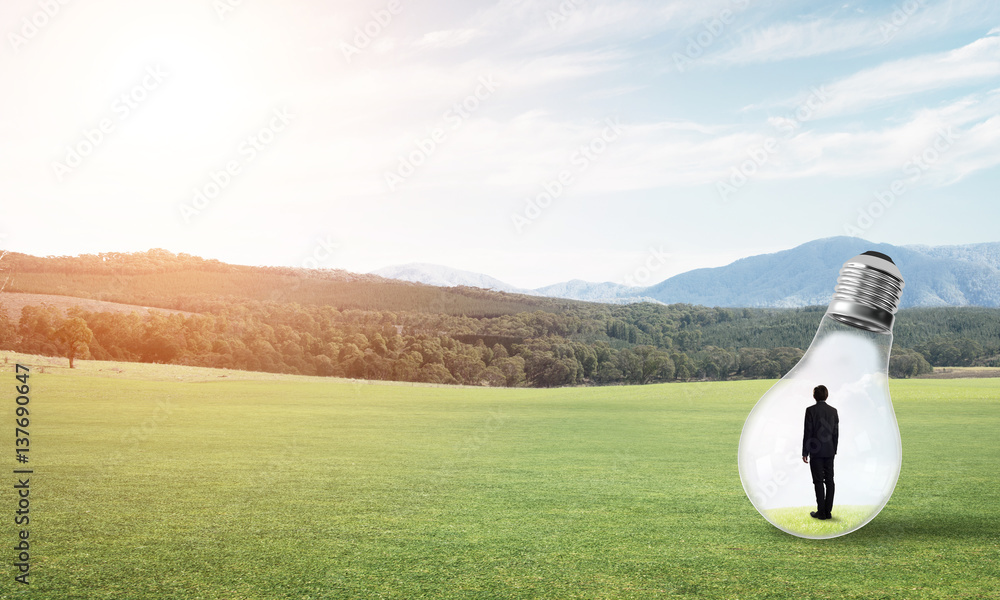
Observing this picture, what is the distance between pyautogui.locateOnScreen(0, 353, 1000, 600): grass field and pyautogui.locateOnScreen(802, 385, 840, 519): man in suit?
1137 millimetres

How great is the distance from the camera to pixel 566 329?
9744 cm

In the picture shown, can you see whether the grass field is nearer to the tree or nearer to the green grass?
the green grass

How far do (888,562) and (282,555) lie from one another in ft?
17.5

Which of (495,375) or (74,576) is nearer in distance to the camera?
(74,576)

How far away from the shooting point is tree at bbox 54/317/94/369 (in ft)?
149

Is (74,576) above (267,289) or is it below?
below

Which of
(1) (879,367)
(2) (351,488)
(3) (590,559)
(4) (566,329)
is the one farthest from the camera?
(4) (566,329)

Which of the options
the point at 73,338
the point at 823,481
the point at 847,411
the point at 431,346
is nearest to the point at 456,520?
the point at 823,481

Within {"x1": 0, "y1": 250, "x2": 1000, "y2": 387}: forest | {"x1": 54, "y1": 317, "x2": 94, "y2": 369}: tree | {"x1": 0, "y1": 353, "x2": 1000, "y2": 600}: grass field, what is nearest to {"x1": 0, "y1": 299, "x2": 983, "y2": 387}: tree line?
{"x1": 0, "y1": 250, "x2": 1000, "y2": 387}: forest

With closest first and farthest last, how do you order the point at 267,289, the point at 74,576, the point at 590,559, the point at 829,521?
the point at 829,521 < the point at 74,576 < the point at 590,559 < the point at 267,289

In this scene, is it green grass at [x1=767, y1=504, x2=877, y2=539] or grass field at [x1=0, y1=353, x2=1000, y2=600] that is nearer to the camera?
green grass at [x1=767, y1=504, x2=877, y2=539]

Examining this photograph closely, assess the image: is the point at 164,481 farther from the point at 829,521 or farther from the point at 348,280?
the point at 348,280

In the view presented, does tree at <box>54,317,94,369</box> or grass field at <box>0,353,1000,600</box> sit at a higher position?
tree at <box>54,317,94,369</box>

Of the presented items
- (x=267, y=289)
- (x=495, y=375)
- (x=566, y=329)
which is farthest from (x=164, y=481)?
(x=267, y=289)
